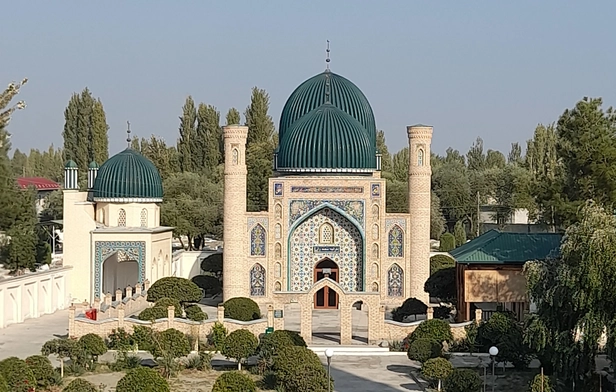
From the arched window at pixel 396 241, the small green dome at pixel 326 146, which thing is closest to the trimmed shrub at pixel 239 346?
the arched window at pixel 396 241

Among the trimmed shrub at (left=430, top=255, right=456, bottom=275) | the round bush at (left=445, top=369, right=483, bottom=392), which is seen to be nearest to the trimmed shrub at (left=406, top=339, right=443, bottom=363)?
the round bush at (left=445, top=369, right=483, bottom=392)

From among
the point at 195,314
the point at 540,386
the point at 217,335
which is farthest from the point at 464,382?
the point at 195,314

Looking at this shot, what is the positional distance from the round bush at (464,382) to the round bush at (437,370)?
1.39ft

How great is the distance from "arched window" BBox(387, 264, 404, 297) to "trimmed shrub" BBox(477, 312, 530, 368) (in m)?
7.79

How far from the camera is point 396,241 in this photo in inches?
1212

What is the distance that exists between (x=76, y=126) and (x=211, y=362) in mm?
34351

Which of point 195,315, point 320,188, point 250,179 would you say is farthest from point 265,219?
point 250,179

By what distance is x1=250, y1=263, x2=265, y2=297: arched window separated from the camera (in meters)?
30.4

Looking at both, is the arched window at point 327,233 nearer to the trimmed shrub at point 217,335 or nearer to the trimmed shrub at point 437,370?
the trimmed shrub at point 217,335

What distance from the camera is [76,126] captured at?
53781 millimetres

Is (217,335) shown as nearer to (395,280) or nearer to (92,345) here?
(92,345)

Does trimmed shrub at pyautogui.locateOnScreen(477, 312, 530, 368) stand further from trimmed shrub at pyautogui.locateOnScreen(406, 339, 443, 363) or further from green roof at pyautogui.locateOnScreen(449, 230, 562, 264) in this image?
green roof at pyautogui.locateOnScreen(449, 230, 562, 264)

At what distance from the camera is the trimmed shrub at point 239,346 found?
20.3 meters

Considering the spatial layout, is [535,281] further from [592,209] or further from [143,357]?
[143,357]
